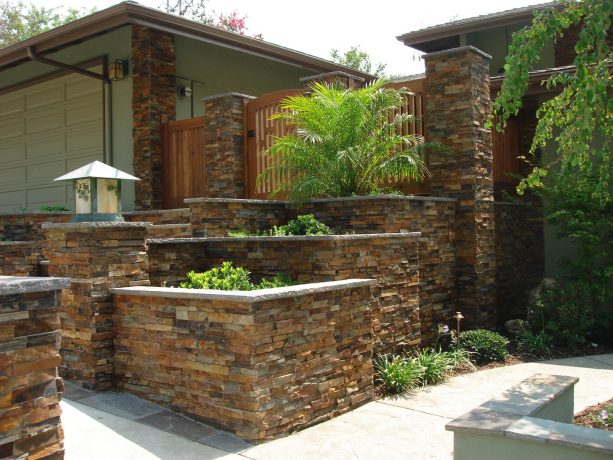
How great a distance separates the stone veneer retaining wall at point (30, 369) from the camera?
254 centimetres

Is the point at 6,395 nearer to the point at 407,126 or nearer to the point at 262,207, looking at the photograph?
the point at 262,207

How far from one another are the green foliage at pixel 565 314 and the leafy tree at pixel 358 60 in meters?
22.2

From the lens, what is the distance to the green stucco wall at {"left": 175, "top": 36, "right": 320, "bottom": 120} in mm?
11234

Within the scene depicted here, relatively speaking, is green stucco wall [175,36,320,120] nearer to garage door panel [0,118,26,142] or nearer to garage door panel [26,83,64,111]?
garage door panel [26,83,64,111]

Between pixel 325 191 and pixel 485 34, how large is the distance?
7680 mm

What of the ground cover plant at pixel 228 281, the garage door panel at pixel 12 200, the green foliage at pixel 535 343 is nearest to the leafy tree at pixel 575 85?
the ground cover plant at pixel 228 281

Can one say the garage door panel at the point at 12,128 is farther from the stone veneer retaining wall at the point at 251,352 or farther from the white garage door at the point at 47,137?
the stone veneer retaining wall at the point at 251,352

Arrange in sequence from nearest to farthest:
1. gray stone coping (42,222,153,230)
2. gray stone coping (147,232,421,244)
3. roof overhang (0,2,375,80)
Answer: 1. gray stone coping (42,222,153,230)
2. gray stone coping (147,232,421,244)
3. roof overhang (0,2,375,80)

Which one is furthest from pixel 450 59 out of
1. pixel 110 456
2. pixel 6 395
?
pixel 6 395

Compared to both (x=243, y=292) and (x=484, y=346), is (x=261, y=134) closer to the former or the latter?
(x=484, y=346)

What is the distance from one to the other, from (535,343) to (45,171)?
1060 centimetres

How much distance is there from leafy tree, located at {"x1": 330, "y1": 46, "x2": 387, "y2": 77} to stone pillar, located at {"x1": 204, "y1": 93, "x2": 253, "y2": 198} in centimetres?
2054

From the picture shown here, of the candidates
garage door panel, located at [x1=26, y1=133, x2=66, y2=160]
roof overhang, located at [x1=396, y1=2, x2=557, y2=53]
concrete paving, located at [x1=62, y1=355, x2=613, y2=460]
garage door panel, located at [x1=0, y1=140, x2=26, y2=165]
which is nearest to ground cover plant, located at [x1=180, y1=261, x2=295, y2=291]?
concrete paving, located at [x1=62, y1=355, x2=613, y2=460]

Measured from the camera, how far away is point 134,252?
5.64m
